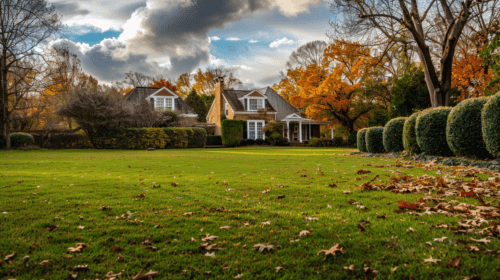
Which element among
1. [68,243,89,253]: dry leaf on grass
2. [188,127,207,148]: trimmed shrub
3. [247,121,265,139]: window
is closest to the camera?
[68,243,89,253]: dry leaf on grass

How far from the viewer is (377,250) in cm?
266

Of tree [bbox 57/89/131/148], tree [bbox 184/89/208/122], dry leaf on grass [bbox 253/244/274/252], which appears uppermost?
tree [bbox 184/89/208/122]

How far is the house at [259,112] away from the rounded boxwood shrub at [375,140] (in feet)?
63.0

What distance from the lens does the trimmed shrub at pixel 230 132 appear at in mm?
30469

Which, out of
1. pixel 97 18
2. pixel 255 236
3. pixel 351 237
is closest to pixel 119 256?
pixel 255 236

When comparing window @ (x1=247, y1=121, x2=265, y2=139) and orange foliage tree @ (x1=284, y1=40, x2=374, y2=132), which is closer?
orange foliage tree @ (x1=284, y1=40, x2=374, y2=132)

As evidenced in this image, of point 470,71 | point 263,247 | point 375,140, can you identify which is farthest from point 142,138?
point 470,71

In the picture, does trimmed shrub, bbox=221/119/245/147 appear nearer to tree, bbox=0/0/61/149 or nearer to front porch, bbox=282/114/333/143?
front porch, bbox=282/114/333/143

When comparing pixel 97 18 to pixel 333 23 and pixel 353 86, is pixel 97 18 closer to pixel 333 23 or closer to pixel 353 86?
pixel 333 23

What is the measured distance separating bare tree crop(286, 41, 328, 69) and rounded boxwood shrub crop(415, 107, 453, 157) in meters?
31.5

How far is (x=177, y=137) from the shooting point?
26.4 m

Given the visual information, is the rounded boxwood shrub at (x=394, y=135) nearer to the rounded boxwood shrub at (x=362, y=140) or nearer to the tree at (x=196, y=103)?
the rounded boxwood shrub at (x=362, y=140)

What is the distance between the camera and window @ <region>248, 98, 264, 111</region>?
35.7 m

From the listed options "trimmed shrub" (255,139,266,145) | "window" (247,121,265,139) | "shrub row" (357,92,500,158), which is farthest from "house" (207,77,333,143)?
"shrub row" (357,92,500,158)
